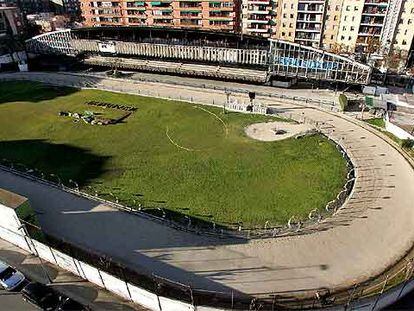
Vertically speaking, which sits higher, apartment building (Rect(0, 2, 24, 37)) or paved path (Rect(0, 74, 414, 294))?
apartment building (Rect(0, 2, 24, 37))

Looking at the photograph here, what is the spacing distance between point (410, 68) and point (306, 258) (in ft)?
237

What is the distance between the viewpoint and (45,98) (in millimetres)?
77312

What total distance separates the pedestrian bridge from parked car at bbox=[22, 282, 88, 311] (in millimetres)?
60029

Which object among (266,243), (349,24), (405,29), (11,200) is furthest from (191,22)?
(266,243)

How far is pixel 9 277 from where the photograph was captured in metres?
33.8

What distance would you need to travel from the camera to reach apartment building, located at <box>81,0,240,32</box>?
104 m

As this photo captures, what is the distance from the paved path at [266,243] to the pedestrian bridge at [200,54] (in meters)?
31.1

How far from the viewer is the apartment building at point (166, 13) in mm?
103938

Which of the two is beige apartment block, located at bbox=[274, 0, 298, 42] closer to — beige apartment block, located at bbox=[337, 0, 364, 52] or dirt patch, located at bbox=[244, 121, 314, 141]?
beige apartment block, located at bbox=[337, 0, 364, 52]

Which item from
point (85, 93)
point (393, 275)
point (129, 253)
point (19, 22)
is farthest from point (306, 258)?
point (19, 22)

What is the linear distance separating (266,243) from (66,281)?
19630 millimetres

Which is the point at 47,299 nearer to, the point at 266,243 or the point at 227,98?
the point at 266,243

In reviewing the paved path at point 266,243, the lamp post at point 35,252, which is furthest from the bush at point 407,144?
the lamp post at point 35,252

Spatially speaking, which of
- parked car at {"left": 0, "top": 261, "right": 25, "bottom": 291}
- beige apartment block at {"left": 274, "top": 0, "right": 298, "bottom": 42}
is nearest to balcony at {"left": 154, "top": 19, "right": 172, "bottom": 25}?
beige apartment block at {"left": 274, "top": 0, "right": 298, "bottom": 42}
